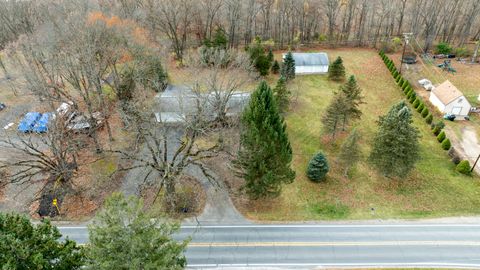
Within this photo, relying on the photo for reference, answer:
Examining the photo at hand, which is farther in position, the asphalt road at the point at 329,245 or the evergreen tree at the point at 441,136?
the evergreen tree at the point at 441,136

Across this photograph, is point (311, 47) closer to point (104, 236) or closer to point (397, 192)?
point (397, 192)

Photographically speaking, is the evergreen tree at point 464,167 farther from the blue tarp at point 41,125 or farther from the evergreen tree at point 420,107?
the blue tarp at point 41,125

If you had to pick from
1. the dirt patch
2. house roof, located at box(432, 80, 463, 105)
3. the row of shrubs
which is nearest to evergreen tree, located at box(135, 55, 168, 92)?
the dirt patch

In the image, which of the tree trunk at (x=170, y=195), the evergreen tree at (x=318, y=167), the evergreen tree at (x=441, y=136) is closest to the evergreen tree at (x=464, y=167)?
the evergreen tree at (x=441, y=136)

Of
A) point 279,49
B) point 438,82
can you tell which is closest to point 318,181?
point 438,82

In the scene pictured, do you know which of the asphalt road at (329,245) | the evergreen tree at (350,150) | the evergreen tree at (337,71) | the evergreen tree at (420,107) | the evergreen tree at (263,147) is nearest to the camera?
the asphalt road at (329,245)

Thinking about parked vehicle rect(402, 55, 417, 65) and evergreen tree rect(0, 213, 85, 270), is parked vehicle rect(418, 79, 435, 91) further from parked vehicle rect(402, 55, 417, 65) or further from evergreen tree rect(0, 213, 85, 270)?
evergreen tree rect(0, 213, 85, 270)
